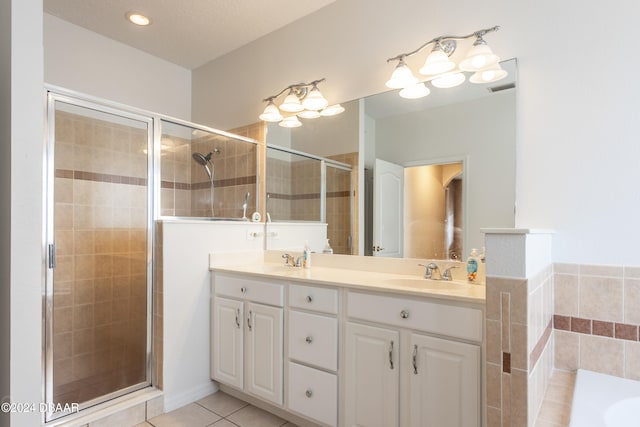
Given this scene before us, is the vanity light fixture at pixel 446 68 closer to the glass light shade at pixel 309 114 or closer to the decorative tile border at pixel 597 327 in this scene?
the glass light shade at pixel 309 114

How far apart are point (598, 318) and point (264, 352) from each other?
5.58ft

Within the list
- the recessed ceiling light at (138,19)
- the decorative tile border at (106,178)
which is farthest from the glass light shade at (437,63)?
the recessed ceiling light at (138,19)

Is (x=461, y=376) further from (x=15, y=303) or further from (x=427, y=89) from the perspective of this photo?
(x=15, y=303)

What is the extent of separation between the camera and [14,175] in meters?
1.22

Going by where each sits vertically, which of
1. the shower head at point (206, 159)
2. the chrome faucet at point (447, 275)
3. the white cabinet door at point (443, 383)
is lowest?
the white cabinet door at point (443, 383)

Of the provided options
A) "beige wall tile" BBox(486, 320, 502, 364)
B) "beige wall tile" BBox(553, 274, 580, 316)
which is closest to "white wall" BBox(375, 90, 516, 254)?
"beige wall tile" BBox(553, 274, 580, 316)

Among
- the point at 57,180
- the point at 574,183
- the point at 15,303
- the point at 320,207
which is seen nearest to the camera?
the point at 15,303

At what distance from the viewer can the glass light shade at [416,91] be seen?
6.61 ft

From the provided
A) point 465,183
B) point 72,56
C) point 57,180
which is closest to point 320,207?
point 465,183

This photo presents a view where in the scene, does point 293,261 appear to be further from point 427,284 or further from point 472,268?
point 472,268

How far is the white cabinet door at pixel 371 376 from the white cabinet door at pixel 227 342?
801 millimetres

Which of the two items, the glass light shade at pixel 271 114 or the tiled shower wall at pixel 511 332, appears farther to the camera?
the glass light shade at pixel 271 114

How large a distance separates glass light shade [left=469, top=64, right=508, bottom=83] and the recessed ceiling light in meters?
2.39

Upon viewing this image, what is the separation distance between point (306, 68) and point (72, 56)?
1.82m
